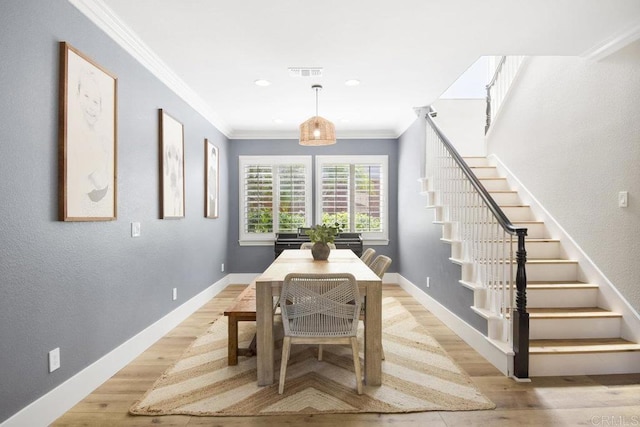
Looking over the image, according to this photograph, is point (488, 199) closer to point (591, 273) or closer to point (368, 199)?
point (591, 273)

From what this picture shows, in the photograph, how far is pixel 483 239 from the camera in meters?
3.43

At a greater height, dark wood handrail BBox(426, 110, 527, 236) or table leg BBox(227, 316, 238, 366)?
dark wood handrail BBox(426, 110, 527, 236)

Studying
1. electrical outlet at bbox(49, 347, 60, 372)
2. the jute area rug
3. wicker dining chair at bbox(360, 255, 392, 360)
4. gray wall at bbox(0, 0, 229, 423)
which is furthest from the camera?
wicker dining chair at bbox(360, 255, 392, 360)

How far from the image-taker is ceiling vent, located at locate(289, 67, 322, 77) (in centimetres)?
381

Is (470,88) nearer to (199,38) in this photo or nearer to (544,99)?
(544,99)

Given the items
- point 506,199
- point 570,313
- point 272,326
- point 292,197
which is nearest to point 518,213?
point 506,199

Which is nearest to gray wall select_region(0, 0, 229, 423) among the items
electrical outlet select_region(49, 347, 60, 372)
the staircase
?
electrical outlet select_region(49, 347, 60, 372)

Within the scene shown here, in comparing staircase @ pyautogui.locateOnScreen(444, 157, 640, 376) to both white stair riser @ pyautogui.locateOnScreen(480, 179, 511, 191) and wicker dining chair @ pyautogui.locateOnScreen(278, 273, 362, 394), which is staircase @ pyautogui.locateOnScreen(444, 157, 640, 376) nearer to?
white stair riser @ pyautogui.locateOnScreen(480, 179, 511, 191)

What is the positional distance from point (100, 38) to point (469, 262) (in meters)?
3.51

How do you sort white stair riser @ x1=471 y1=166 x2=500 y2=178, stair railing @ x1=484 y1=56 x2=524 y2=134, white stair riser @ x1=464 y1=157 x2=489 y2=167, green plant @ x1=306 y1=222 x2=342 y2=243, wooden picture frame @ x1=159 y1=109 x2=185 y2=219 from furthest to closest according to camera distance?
white stair riser @ x1=464 y1=157 x2=489 y2=167
white stair riser @ x1=471 y1=166 x2=500 y2=178
stair railing @ x1=484 y1=56 x2=524 y2=134
wooden picture frame @ x1=159 y1=109 x2=185 y2=219
green plant @ x1=306 y1=222 x2=342 y2=243

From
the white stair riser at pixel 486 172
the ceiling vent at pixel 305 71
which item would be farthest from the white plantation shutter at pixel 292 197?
the ceiling vent at pixel 305 71

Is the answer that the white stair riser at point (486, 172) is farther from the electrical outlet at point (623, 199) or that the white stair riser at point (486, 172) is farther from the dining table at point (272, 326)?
the dining table at point (272, 326)

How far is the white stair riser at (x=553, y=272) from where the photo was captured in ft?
12.1

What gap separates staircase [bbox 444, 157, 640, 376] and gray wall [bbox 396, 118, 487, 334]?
27 centimetres
